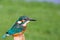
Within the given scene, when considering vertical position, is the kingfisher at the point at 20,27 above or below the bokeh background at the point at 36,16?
below

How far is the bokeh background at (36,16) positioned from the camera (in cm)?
923

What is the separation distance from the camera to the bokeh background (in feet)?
30.3

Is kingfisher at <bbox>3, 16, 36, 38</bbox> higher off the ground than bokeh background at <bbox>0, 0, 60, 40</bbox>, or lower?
lower

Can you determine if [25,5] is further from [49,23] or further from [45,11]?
[49,23]

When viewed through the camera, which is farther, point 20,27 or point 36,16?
point 36,16

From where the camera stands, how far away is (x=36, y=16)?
1116 cm

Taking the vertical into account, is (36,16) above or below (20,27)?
above

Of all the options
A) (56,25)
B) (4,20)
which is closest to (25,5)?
(56,25)

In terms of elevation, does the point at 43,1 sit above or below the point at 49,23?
above

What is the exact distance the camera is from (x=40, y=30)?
31.9ft

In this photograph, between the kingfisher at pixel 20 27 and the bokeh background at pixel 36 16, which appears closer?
the kingfisher at pixel 20 27

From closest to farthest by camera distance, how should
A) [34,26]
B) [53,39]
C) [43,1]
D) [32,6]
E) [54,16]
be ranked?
1. [53,39]
2. [34,26]
3. [54,16]
4. [32,6]
5. [43,1]

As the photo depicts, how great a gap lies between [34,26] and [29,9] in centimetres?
229

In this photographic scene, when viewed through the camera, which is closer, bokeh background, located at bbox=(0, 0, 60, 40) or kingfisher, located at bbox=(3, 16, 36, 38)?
kingfisher, located at bbox=(3, 16, 36, 38)
